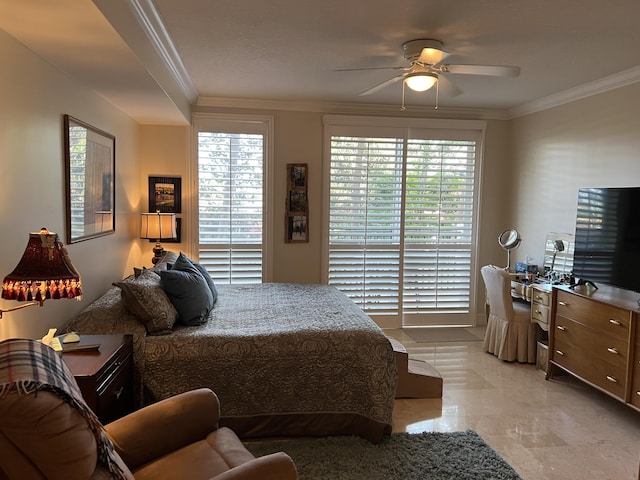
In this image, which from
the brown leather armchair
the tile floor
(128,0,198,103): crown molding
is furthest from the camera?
the tile floor

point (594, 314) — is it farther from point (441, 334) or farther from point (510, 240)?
point (441, 334)

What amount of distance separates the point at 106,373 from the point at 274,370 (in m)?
0.99

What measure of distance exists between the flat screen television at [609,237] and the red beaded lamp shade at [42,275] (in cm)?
353

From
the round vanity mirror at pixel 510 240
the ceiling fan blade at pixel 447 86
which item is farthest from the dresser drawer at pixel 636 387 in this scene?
the ceiling fan blade at pixel 447 86

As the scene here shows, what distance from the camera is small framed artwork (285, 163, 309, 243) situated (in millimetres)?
5012

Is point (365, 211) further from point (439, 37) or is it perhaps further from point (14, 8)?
point (14, 8)

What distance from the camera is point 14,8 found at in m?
1.72

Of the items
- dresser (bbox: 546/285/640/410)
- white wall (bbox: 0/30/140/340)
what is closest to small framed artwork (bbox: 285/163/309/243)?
white wall (bbox: 0/30/140/340)

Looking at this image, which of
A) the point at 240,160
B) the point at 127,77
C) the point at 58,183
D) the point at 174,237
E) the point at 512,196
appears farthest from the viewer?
the point at 512,196

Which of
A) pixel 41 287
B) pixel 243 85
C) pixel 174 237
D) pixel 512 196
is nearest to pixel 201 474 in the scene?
pixel 41 287

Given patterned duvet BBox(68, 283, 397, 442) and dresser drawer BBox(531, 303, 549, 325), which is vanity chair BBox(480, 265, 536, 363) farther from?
patterned duvet BBox(68, 283, 397, 442)

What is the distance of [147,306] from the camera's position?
2.73 metres

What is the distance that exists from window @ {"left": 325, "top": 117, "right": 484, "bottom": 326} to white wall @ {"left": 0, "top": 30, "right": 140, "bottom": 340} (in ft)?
8.47

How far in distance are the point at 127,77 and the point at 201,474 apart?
2.31 m
